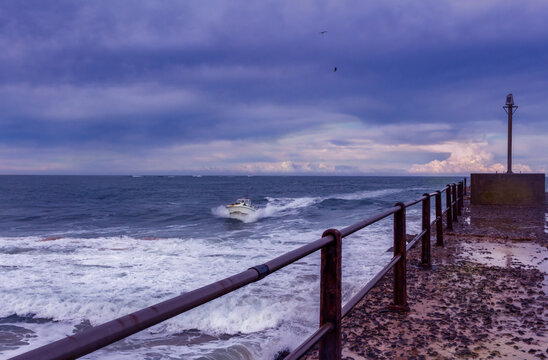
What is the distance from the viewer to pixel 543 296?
457cm

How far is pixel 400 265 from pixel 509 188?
16680 millimetres

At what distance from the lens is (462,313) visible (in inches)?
160

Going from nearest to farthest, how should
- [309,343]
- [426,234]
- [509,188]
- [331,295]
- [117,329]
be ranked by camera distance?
[117,329] → [309,343] → [331,295] → [426,234] → [509,188]

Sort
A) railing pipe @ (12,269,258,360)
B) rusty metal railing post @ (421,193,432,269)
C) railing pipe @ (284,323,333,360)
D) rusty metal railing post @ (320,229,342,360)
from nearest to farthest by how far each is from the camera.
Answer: railing pipe @ (12,269,258,360)
railing pipe @ (284,323,333,360)
rusty metal railing post @ (320,229,342,360)
rusty metal railing post @ (421,193,432,269)

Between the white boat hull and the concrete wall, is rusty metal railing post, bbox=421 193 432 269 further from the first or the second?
the white boat hull

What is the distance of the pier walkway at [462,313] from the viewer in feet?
10.8

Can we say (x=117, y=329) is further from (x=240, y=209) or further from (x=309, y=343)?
(x=240, y=209)

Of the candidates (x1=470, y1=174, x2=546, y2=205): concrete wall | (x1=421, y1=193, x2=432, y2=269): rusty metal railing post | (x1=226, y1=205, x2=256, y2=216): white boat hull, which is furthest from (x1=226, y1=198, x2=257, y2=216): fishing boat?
(x1=421, y1=193, x2=432, y2=269): rusty metal railing post

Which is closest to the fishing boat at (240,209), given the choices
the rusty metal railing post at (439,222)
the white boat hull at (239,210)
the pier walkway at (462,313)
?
the white boat hull at (239,210)

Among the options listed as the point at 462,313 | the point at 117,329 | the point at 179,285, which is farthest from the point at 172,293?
the point at 117,329

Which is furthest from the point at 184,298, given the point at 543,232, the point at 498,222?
the point at 498,222

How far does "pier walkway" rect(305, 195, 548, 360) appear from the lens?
3.30 m

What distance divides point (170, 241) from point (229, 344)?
12.7m

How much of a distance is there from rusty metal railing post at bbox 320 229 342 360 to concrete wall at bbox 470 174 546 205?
18.3 metres
